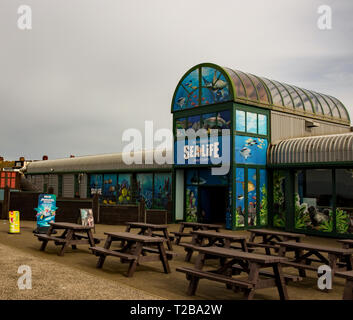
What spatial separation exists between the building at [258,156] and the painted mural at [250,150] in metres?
0.04

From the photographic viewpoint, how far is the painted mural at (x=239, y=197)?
17188 millimetres

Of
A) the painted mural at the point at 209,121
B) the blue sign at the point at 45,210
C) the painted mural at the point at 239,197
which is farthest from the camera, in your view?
the painted mural at the point at 209,121

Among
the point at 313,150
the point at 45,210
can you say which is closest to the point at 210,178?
the point at 313,150

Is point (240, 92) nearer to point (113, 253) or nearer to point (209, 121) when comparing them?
point (209, 121)

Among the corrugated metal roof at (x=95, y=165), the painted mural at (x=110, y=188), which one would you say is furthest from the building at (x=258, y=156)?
the painted mural at (x=110, y=188)

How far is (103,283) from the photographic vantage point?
23.7 feet

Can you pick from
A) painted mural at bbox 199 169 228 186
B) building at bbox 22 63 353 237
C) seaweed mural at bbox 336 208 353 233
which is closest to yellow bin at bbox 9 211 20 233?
building at bbox 22 63 353 237

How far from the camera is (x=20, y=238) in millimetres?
13648

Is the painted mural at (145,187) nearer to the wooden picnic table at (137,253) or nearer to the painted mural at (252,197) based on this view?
the painted mural at (252,197)

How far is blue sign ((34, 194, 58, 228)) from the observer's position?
14.3 meters

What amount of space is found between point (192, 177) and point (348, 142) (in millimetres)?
7551

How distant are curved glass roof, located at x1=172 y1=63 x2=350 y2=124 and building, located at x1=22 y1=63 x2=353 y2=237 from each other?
46 mm
